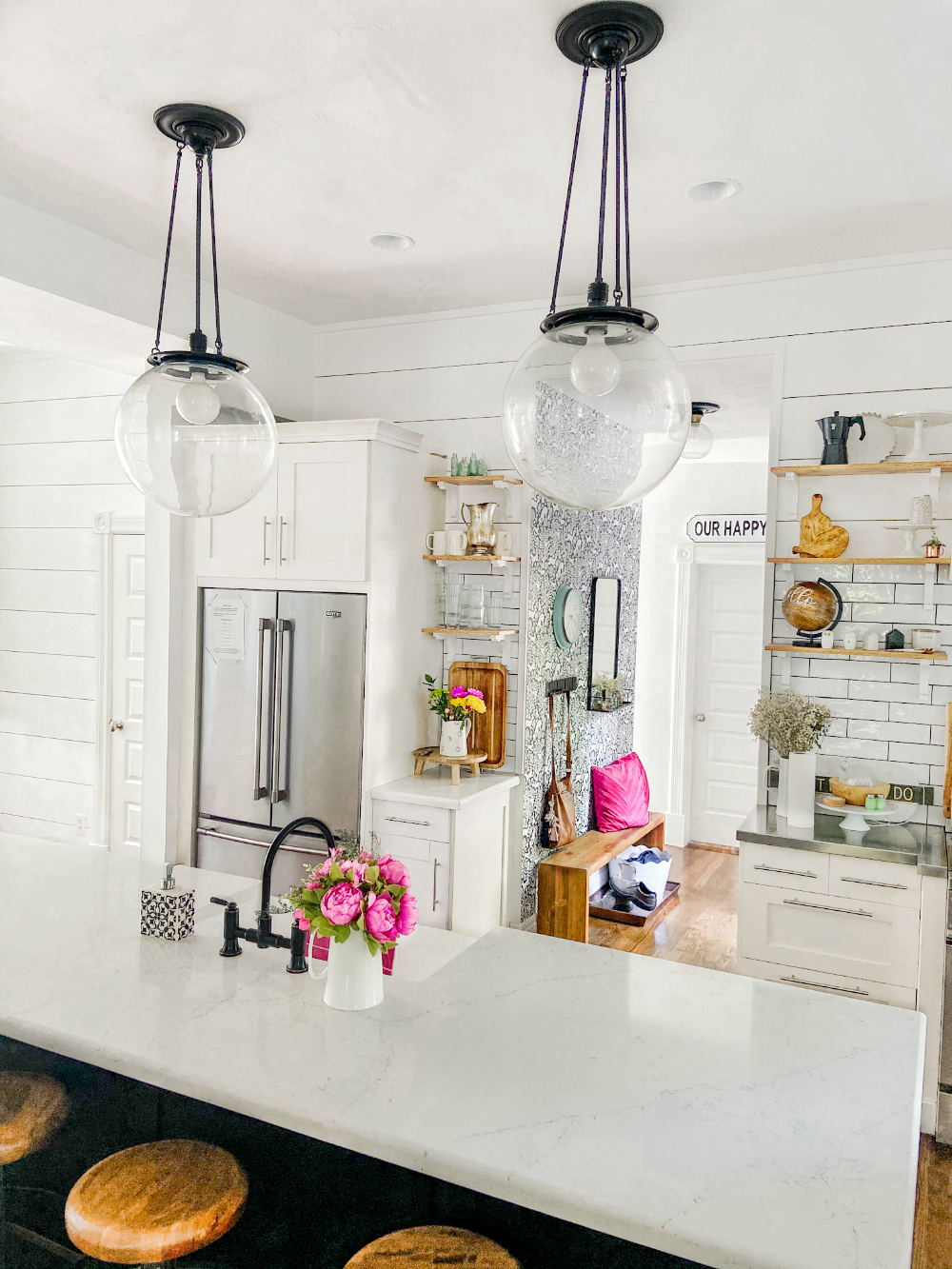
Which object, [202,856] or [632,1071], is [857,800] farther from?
[202,856]

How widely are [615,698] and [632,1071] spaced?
13.1 feet

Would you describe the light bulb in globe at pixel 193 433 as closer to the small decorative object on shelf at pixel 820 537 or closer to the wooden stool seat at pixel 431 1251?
the wooden stool seat at pixel 431 1251

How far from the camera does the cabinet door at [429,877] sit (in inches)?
139

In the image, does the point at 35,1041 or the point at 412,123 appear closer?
the point at 35,1041

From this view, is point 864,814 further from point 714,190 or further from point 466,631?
point 714,190

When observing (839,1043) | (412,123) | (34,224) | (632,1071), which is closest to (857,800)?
(839,1043)

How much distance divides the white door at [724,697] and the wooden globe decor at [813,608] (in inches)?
117

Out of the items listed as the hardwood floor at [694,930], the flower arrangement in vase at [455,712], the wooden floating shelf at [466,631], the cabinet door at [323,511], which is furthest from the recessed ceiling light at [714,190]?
the hardwood floor at [694,930]

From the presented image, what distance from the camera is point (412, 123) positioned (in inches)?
93.4

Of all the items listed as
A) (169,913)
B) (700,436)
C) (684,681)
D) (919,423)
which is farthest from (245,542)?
(684,681)

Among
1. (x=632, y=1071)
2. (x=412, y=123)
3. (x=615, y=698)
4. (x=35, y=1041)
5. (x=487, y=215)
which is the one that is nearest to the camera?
(x=632, y=1071)

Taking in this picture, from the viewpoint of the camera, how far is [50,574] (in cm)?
499

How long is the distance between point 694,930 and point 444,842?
1.87 metres

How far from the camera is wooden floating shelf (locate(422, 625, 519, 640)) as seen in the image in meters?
3.82
